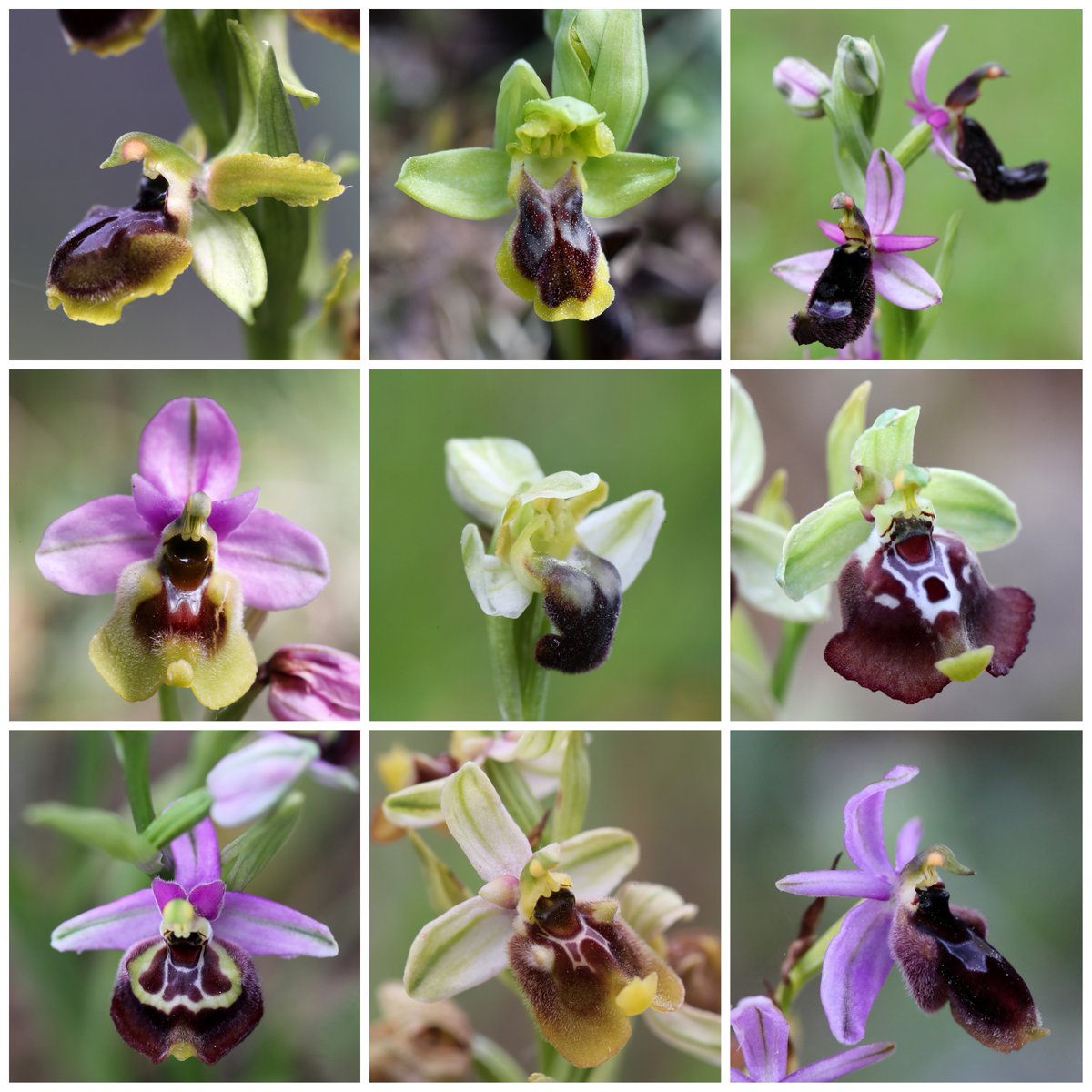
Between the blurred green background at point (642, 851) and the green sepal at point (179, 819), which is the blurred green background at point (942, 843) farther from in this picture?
the green sepal at point (179, 819)

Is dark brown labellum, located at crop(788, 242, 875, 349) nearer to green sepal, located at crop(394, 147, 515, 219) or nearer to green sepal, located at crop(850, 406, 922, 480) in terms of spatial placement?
green sepal, located at crop(850, 406, 922, 480)

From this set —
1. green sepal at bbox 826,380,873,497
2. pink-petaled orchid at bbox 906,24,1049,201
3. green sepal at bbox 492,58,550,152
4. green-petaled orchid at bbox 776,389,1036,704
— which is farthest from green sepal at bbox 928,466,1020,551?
green sepal at bbox 492,58,550,152

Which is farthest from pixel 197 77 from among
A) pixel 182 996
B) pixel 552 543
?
pixel 182 996

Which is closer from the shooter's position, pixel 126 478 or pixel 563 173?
pixel 563 173

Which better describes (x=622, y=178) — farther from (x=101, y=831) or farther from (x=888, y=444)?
(x=101, y=831)

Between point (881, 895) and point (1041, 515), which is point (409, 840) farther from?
point (1041, 515)

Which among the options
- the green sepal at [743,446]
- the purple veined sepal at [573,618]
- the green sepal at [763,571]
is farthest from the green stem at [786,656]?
the purple veined sepal at [573,618]

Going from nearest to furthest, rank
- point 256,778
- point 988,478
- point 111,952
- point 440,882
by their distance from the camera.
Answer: point 256,778 → point 440,882 → point 111,952 → point 988,478

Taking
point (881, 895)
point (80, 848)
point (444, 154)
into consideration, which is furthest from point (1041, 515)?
point (80, 848)
